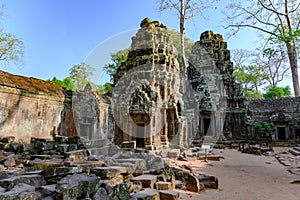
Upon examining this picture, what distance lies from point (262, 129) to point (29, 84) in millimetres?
21507

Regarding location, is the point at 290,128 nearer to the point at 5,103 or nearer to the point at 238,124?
the point at 238,124

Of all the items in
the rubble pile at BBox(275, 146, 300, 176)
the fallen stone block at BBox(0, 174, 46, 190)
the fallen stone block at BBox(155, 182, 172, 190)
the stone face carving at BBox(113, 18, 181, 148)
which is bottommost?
the rubble pile at BBox(275, 146, 300, 176)

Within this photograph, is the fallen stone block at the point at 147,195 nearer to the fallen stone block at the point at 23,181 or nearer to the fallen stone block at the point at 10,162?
the fallen stone block at the point at 23,181

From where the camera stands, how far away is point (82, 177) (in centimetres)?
339

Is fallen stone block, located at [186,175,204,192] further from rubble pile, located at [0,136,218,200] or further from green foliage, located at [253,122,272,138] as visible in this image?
green foliage, located at [253,122,272,138]

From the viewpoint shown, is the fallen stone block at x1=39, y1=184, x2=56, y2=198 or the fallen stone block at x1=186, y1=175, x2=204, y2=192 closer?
the fallen stone block at x1=39, y1=184, x2=56, y2=198

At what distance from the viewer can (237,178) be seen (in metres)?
6.54

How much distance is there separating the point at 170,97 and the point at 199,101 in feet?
30.7

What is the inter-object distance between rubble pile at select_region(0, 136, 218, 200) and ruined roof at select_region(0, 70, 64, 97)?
504 centimetres

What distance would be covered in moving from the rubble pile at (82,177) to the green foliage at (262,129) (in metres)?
17.7

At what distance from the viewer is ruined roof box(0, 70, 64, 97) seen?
37.4 ft

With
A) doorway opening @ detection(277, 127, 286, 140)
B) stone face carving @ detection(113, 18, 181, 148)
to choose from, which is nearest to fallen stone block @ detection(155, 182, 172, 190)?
stone face carving @ detection(113, 18, 181, 148)

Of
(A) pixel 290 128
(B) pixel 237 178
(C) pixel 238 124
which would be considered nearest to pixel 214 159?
(B) pixel 237 178

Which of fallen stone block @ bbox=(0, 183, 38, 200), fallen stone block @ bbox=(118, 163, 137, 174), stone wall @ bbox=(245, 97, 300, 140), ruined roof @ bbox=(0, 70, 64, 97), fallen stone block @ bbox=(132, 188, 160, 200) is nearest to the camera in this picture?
fallen stone block @ bbox=(0, 183, 38, 200)
